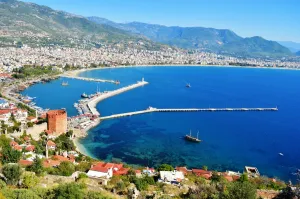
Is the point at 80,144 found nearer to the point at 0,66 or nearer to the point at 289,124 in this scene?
the point at 289,124

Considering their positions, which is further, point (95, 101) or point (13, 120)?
point (95, 101)

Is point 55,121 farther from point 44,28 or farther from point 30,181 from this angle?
point 44,28

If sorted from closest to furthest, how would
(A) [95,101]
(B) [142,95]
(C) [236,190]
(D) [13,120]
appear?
(C) [236,190]
(D) [13,120]
(A) [95,101]
(B) [142,95]

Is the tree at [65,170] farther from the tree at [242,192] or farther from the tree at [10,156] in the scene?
the tree at [242,192]

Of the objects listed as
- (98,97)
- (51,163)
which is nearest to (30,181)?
(51,163)

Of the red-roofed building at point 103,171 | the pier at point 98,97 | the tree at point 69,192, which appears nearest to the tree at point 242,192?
the tree at point 69,192

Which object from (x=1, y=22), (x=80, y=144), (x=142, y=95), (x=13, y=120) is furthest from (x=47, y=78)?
(x=1, y=22)
